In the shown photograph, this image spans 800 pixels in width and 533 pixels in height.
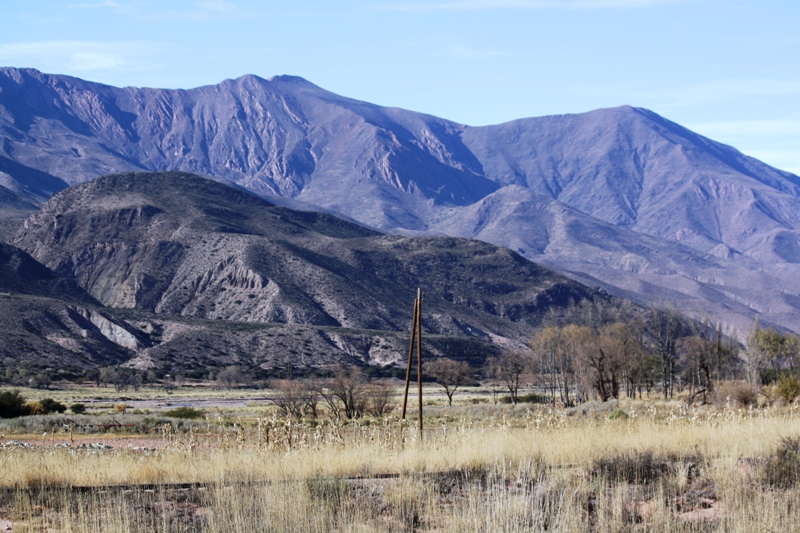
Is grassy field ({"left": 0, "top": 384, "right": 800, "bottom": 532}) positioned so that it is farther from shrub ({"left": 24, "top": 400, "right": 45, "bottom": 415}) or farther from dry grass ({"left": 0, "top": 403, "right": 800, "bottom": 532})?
shrub ({"left": 24, "top": 400, "right": 45, "bottom": 415})

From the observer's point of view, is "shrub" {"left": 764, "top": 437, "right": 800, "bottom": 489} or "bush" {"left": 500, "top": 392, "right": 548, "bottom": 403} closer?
"shrub" {"left": 764, "top": 437, "right": 800, "bottom": 489}

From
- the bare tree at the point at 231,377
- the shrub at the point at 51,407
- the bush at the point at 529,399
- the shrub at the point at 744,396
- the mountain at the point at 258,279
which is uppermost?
the mountain at the point at 258,279

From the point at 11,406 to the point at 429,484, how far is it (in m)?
31.4

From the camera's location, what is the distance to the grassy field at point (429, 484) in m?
9.62

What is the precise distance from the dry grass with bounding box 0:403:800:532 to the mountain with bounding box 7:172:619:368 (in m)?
81.5

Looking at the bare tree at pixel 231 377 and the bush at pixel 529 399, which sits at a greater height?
the bush at pixel 529 399

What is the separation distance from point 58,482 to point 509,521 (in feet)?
19.7

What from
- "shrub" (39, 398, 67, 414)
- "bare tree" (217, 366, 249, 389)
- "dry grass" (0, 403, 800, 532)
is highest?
"dry grass" (0, 403, 800, 532)

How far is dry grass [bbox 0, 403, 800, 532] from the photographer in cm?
962

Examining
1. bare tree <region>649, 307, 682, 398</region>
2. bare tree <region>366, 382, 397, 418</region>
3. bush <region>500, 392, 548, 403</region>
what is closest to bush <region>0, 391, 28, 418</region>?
bare tree <region>366, 382, 397, 418</region>

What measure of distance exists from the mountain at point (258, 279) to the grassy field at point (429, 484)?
81513 millimetres

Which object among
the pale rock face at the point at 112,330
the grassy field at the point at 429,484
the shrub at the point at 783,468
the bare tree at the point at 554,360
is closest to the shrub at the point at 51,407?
the grassy field at the point at 429,484

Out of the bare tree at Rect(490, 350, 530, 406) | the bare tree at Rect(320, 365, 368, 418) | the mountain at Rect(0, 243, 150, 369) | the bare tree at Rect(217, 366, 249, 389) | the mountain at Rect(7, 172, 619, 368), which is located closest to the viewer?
the bare tree at Rect(320, 365, 368, 418)

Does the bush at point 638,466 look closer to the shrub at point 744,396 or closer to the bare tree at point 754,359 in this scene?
the shrub at point 744,396
